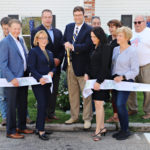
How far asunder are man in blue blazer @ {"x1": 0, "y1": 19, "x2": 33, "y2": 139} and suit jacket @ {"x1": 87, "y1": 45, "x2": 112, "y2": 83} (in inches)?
49.9

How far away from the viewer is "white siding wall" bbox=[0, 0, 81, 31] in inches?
396

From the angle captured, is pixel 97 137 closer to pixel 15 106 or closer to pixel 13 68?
pixel 15 106

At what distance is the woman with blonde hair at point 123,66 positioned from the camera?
4676 mm

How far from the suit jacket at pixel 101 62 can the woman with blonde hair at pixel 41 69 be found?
812 millimetres

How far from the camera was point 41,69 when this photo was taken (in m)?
4.90

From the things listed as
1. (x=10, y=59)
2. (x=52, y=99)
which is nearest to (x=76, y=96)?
(x=52, y=99)

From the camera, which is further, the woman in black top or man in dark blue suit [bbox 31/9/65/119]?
man in dark blue suit [bbox 31/9/65/119]

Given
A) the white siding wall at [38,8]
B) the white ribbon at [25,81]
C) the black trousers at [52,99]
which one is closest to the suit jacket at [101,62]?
the white ribbon at [25,81]

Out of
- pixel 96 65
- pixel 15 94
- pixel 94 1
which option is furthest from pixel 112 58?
pixel 94 1

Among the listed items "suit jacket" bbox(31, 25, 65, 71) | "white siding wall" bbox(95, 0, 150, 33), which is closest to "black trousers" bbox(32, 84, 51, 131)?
"suit jacket" bbox(31, 25, 65, 71)

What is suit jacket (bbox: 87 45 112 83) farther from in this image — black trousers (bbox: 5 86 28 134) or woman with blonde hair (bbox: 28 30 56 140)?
black trousers (bbox: 5 86 28 134)

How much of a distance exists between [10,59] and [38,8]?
225 inches

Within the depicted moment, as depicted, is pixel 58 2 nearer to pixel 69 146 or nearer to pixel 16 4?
pixel 16 4

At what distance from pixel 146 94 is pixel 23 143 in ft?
8.84
